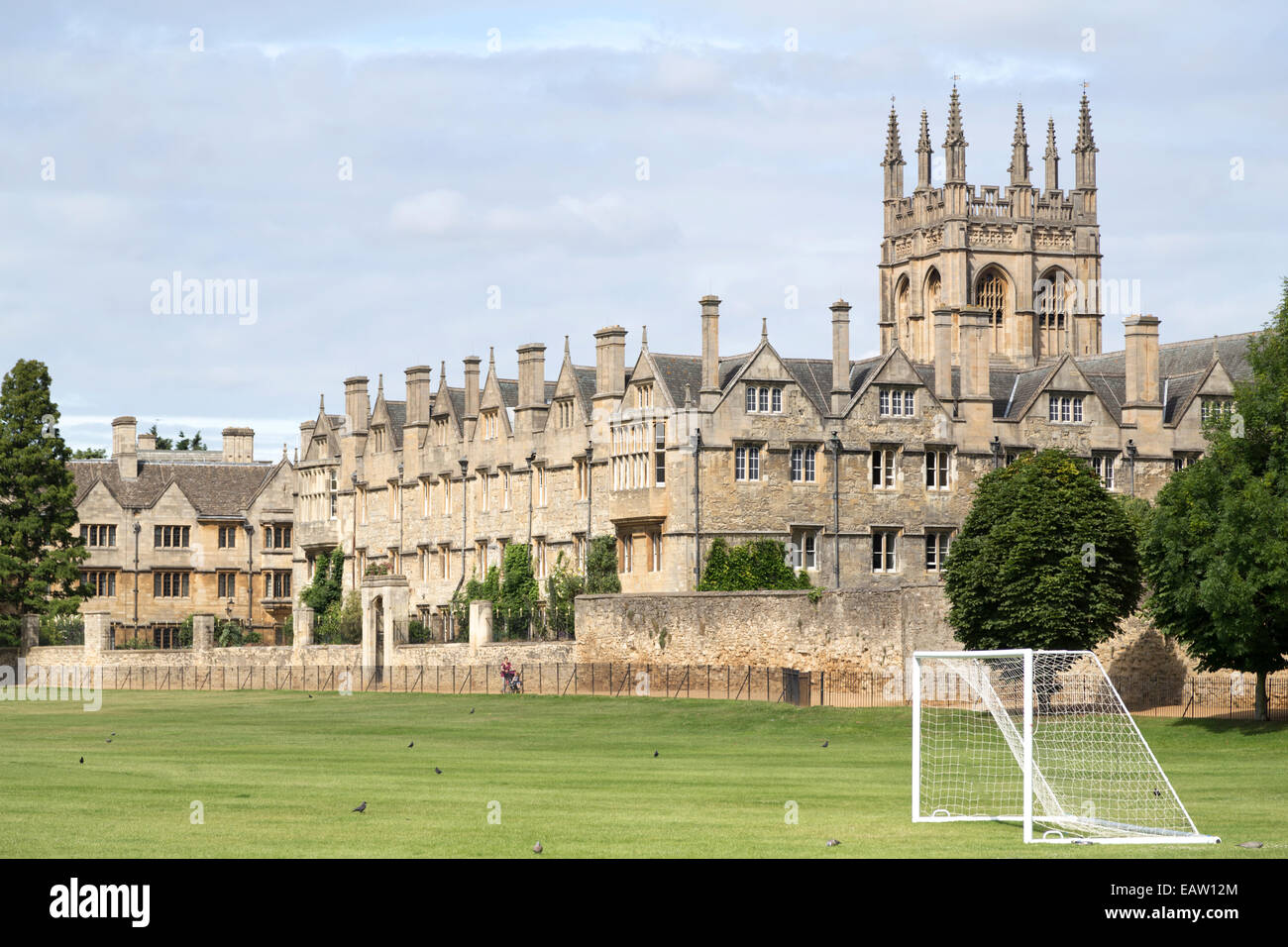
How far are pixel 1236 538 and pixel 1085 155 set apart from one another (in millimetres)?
67298

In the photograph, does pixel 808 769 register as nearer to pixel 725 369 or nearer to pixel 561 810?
pixel 561 810

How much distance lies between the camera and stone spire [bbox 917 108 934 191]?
357ft

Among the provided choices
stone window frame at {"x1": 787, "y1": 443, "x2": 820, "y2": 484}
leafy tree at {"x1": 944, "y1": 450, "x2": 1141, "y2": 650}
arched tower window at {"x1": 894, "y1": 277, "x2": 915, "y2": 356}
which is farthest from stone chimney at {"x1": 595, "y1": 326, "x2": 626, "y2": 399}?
arched tower window at {"x1": 894, "y1": 277, "x2": 915, "y2": 356}

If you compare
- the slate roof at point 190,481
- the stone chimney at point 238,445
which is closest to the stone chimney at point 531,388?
the slate roof at point 190,481

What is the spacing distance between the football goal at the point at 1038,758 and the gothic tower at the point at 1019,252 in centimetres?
5419

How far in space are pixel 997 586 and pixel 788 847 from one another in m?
31.3

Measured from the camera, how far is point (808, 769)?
34812mm

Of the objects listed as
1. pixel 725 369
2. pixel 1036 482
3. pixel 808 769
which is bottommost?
pixel 808 769

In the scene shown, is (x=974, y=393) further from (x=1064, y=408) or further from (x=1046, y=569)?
(x=1046, y=569)

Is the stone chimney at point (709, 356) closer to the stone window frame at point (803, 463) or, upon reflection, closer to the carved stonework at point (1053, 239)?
the stone window frame at point (803, 463)

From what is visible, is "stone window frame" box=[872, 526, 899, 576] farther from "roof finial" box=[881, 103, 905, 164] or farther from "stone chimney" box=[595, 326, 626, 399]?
"roof finial" box=[881, 103, 905, 164]

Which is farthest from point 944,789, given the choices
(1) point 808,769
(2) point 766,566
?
(2) point 766,566
